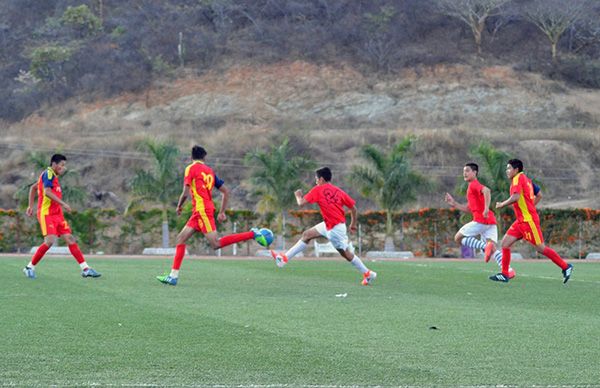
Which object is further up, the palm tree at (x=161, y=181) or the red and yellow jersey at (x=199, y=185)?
the palm tree at (x=161, y=181)

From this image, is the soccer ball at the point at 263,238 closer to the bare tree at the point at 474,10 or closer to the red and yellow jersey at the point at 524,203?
the red and yellow jersey at the point at 524,203

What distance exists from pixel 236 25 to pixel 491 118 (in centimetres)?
2503

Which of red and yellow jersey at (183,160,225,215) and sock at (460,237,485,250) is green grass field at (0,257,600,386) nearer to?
red and yellow jersey at (183,160,225,215)

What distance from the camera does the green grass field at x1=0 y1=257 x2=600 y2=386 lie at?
7.97 metres

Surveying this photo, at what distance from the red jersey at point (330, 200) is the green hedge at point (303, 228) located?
21.9 metres

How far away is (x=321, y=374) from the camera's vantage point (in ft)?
26.2

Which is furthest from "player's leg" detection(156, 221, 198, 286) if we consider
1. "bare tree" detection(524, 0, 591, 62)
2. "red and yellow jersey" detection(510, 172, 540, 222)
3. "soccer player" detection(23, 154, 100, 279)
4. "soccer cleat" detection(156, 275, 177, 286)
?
"bare tree" detection(524, 0, 591, 62)

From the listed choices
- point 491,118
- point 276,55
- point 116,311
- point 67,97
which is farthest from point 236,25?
point 116,311

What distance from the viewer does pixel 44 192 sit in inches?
669

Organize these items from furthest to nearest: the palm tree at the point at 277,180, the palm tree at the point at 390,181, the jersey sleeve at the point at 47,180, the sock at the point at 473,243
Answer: the palm tree at the point at 277,180, the palm tree at the point at 390,181, the sock at the point at 473,243, the jersey sleeve at the point at 47,180

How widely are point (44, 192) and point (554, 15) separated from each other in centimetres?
6477

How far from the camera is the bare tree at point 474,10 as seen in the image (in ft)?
253

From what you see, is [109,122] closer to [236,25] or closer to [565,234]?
[236,25]

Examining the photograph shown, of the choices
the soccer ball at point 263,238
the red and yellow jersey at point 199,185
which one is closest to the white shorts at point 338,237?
the soccer ball at point 263,238
